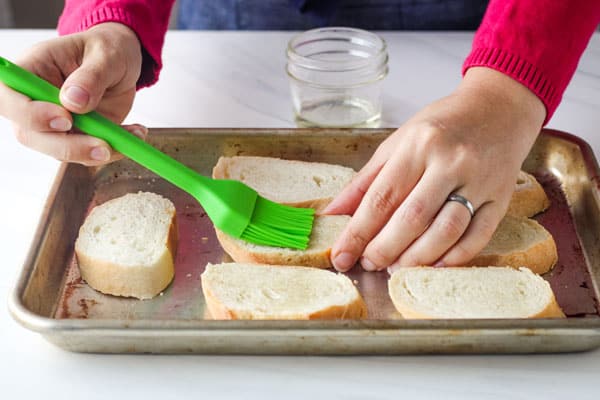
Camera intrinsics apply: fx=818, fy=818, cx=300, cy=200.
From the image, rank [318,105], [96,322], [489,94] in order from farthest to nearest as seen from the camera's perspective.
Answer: [318,105]
[489,94]
[96,322]

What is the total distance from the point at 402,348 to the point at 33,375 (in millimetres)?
497

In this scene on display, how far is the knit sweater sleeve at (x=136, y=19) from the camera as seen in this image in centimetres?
144

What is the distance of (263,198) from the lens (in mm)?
1351

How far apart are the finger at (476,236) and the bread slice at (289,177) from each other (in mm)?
277

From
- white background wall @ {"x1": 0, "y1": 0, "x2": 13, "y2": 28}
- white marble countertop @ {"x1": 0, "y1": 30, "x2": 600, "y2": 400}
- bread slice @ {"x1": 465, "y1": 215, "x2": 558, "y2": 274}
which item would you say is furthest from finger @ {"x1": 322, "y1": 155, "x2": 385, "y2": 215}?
white background wall @ {"x1": 0, "y1": 0, "x2": 13, "y2": 28}

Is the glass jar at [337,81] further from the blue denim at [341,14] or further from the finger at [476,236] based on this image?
the finger at [476,236]

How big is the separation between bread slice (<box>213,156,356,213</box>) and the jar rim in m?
0.21

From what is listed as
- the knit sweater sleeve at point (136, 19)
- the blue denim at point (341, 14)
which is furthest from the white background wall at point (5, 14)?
the knit sweater sleeve at point (136, 19)

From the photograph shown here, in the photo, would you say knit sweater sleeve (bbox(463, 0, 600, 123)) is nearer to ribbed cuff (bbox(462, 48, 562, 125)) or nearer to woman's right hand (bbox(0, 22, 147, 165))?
ribbed cuff (bbox(462, 48, 562, 125))

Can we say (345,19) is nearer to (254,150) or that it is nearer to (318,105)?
(318,105)

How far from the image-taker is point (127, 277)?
4.05 feet

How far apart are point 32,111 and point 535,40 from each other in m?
0.77

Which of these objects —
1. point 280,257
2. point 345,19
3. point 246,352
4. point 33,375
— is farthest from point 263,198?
point 345,19

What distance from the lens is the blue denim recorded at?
1.87 m
